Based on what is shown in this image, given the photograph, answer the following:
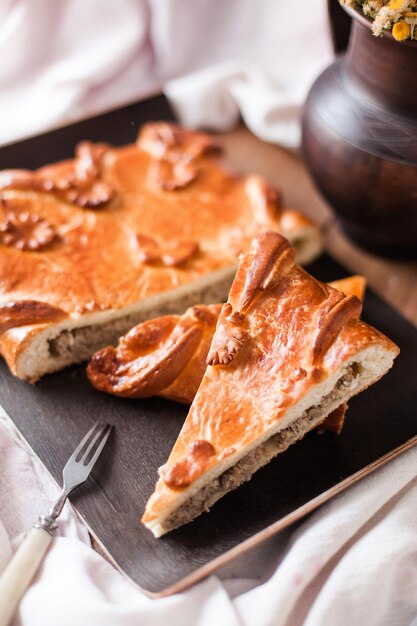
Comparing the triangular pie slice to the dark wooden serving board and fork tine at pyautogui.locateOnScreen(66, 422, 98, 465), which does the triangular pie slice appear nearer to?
the dark wooden serving board

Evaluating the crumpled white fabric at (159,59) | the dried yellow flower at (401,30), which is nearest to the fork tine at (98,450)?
the dried yellow flower at (401,30)

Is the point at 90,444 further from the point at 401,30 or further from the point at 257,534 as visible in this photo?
the point at 401,30

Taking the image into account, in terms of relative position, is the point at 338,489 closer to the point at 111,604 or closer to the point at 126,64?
the point at 111,604

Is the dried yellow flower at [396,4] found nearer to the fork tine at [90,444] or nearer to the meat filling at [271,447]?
the meat filling at [271,447]

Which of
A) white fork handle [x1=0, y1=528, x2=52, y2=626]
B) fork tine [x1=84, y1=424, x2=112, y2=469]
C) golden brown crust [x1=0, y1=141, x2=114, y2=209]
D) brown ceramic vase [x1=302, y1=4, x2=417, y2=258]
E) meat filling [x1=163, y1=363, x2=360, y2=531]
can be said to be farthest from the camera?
golden brown crust [x1=0, y1=141, x2=114, y2=209]

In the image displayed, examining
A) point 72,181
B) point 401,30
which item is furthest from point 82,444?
point 401,30

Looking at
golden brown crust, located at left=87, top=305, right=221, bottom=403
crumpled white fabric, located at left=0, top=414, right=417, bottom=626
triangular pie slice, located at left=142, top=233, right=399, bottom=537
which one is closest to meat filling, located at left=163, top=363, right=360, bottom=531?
triangular pie slice, located at left=142, top=233, right=399, bottom=537
